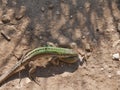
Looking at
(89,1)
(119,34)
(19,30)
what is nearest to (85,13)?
(89,1)

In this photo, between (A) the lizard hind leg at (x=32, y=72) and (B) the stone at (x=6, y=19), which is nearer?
(A) the lizard hind leg at (x=32, y=72)

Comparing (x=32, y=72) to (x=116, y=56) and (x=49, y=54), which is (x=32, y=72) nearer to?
(x=49, y=54)

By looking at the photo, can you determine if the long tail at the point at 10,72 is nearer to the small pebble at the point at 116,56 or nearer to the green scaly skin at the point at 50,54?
the green scaly skin at the point at 50,54

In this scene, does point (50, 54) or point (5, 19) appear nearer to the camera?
point (50, 54)

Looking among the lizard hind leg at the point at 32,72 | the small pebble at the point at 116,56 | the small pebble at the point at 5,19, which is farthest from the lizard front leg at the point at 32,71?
the small pebble at the point at 116,56

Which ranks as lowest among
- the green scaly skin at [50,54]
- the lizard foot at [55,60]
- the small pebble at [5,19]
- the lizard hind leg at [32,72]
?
the lizard hind leg at [32,72]

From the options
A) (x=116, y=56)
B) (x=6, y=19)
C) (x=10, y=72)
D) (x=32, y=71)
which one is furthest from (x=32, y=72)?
(x=116, y=56)

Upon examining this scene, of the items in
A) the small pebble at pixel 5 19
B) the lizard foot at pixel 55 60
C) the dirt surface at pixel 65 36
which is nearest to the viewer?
the dirt surface at pixel 65 36

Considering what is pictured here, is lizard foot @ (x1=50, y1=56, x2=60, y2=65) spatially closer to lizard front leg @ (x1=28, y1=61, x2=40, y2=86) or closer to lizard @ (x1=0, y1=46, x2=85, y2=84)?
lizard @ (x1=0, y1=46, x2=85, y2=84)
